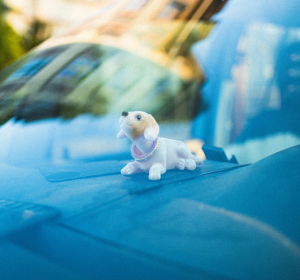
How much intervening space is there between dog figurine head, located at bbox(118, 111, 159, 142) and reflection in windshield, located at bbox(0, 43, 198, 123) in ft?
1.66

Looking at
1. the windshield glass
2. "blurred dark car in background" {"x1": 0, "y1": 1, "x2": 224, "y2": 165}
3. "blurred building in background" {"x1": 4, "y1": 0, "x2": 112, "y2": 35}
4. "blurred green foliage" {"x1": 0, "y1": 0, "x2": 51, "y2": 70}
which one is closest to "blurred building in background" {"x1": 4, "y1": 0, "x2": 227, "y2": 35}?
"blurred building in background" {"x1": 4, "y1": 0, "x2": 112, "y2": 35}

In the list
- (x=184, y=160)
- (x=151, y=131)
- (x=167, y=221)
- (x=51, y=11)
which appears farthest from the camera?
A: (x=51, y=11)

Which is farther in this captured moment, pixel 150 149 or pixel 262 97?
pixel 262 97

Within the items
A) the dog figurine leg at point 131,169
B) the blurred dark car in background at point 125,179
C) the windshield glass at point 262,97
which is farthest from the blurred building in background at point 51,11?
the dog figurine leg at point 131,169

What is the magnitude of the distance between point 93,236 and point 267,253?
29cm

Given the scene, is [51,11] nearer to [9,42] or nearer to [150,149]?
[9,42]

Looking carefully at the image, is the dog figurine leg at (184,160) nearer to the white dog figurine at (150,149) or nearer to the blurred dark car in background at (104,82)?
the white dog figurine at (150,149)

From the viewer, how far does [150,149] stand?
0.75 metres

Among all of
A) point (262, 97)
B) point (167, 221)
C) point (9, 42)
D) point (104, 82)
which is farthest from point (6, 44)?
point (167, 221)

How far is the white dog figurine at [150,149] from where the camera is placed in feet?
2.33

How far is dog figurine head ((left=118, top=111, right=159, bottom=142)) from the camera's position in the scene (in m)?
0.70

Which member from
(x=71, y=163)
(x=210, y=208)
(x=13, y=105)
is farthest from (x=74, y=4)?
(x=210, y=208)

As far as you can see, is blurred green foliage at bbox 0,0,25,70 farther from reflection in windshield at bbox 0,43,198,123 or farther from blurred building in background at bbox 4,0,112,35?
reflection in windshield at bbox 0,43,198,123

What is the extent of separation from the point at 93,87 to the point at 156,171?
706 mm
